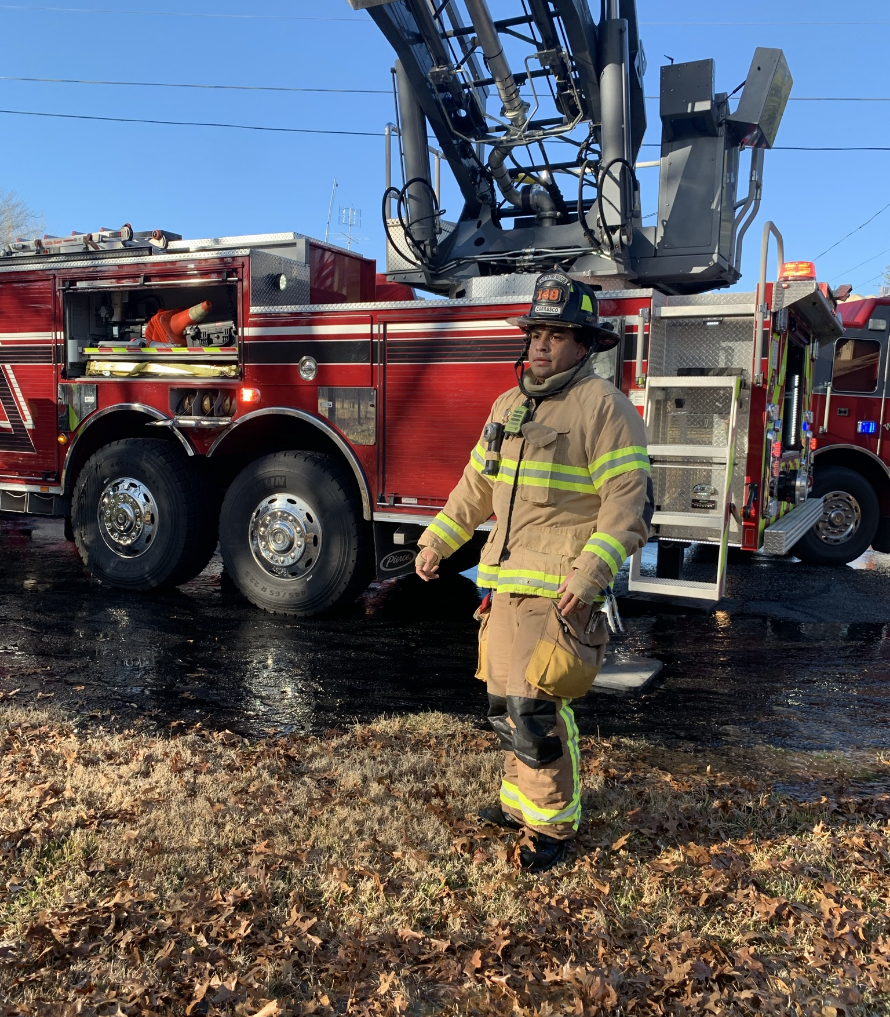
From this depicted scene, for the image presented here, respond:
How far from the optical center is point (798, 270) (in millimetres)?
5426

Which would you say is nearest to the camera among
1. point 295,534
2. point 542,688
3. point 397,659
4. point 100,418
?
point 542,688

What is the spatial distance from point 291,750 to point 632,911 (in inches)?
67.1

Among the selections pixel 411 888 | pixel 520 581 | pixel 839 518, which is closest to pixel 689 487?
pixel 520 581

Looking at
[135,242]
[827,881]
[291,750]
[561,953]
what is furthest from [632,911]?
[135,242]

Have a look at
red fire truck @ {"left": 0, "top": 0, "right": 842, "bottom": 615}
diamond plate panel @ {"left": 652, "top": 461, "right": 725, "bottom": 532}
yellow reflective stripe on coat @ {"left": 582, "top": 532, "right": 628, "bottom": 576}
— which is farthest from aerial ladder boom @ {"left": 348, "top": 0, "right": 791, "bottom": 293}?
yellow reflective stripe on coat @ {"left": 582, "top": 532, "right": 628, "bottom": 576}

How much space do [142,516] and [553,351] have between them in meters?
4.62

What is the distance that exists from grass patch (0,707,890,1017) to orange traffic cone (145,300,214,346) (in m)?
3.58

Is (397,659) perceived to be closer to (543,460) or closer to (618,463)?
(543,460)

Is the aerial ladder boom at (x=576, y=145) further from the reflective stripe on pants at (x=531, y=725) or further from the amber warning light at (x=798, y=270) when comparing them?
the reflective stripe on pants at (x=531, y=725)

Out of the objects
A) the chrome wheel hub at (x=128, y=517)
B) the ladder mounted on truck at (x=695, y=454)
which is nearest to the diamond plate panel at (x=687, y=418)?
the ladder mounted on truck at (x=695, y=454)

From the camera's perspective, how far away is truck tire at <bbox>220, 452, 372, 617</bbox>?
6.24 meters

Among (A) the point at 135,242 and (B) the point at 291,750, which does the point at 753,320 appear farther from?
(A) the point at 135,242

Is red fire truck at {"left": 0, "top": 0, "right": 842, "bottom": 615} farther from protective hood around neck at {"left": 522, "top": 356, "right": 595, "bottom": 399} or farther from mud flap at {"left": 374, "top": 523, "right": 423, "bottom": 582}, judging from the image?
protective hood around neck at {"left": 522, "top": 356, "right": 595, "bottom": 399}

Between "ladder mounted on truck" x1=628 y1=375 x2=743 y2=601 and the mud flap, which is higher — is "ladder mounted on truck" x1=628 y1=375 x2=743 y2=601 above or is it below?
above
